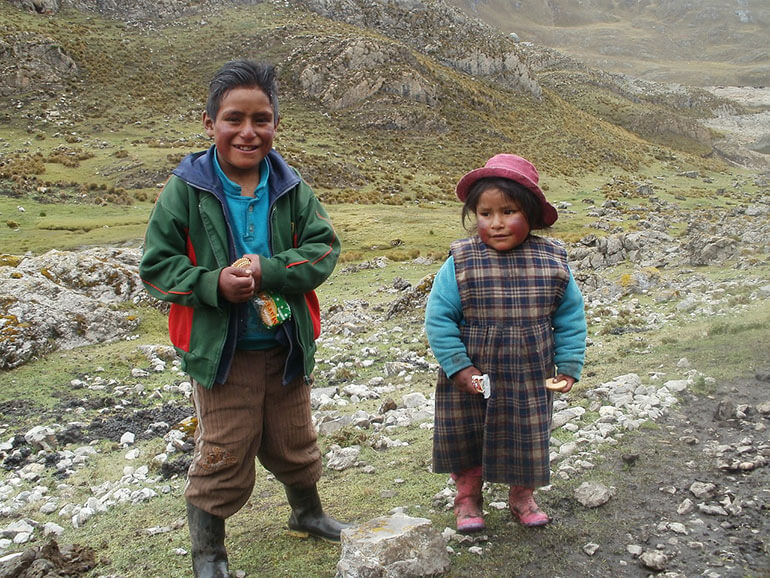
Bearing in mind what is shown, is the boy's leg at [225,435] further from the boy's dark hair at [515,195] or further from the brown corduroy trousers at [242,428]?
the boy's dark hair at [515,195]

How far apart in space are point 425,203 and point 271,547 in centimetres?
2970

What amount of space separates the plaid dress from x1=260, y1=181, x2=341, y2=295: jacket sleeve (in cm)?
66

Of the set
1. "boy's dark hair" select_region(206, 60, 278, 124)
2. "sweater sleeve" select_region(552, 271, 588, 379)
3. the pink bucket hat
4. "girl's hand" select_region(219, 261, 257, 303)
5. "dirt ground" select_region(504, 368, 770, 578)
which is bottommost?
"dirt ground" select_region(504, 368, 770, 578)

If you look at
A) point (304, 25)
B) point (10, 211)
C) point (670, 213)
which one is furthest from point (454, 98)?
point (10, 211)

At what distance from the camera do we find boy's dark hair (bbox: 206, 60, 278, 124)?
9.12 feet

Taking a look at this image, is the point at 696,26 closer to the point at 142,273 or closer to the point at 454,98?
the point at 454,98

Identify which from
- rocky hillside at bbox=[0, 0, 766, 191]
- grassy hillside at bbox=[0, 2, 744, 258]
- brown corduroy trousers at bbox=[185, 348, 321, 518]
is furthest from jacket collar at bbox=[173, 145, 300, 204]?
rocky hillside at bbox=[0, 0, 766, 191]

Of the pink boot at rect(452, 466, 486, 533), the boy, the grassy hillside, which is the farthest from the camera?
the grassy hillside

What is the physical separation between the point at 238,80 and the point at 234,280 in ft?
3.19

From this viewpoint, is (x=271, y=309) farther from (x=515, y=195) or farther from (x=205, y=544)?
(x=515, y=195)

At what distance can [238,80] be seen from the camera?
9.14ft

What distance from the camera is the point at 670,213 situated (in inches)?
1110

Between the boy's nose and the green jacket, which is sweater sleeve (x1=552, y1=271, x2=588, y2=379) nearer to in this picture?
the green jacket

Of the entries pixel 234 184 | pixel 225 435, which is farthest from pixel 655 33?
pixel 225 435
